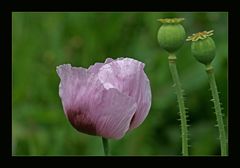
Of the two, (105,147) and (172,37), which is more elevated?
(172,37)

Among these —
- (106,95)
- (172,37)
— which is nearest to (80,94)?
(106,95)

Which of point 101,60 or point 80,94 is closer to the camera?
point 80,94

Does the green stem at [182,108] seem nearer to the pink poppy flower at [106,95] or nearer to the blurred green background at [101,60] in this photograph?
the pink poppy flower at [106,95]

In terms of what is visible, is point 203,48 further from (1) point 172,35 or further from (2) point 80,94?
(2) point 80,94

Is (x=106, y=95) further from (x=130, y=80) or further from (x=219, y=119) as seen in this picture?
(x=219, y=119)

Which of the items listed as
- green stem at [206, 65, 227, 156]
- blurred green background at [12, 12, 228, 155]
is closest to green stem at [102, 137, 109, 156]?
green stem at [206, 65, 227, 156]

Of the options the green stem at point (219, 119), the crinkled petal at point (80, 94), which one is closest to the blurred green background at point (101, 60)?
the crinkled petal at point (80, 94)

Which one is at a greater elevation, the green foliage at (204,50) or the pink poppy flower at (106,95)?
the green foliage at (204,50)
